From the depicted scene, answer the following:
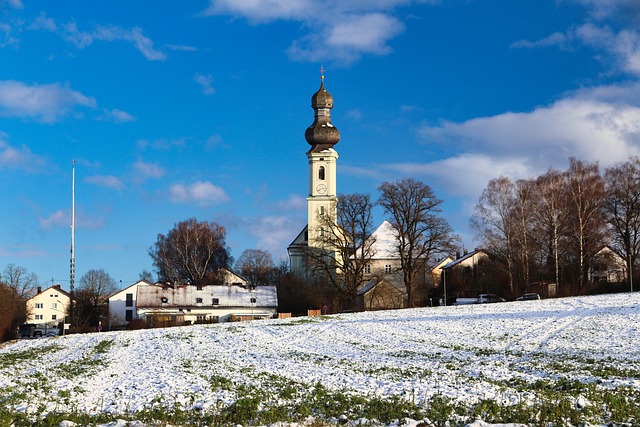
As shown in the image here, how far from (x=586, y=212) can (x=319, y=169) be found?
36.5 metres

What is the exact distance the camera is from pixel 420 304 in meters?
74.4

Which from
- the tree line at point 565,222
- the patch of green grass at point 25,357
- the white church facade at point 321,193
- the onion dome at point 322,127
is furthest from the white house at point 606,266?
the patch of green grass at point 25,357

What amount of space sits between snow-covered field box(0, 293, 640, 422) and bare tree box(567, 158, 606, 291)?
16904 millimetres

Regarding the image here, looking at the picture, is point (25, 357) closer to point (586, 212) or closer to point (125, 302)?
point (586, 212)

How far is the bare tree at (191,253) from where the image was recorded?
92900 mm

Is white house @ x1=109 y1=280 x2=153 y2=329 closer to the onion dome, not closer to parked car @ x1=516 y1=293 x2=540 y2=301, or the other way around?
the onion dome

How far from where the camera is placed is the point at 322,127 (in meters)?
91.1

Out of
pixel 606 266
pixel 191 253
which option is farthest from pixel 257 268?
pixel 606 266

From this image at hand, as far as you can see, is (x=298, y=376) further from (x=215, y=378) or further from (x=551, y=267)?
(x=551, y=267)

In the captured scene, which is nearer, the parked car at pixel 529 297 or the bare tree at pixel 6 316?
the parked car at pixel 529 297

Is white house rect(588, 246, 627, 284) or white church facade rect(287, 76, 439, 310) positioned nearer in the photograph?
white house rect(588, 246, 627, 284)

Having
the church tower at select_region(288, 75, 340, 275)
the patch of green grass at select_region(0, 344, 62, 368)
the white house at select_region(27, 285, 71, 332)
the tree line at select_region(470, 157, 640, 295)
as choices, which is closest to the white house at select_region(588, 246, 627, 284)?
the tree line at select_region(470, 157, 640, 295)

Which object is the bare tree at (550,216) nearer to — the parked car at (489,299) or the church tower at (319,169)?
the parked car at (489,299)

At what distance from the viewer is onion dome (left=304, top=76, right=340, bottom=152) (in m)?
A: 90.9
